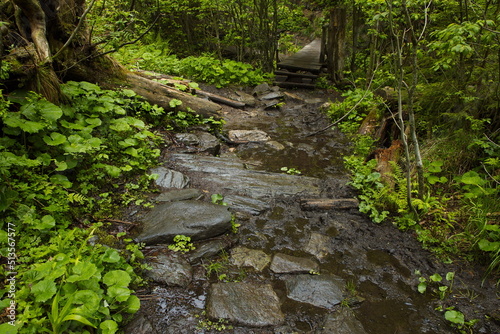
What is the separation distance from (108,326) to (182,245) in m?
1.31

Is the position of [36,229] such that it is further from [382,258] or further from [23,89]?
[382,258]

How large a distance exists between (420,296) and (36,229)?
3.82 meters

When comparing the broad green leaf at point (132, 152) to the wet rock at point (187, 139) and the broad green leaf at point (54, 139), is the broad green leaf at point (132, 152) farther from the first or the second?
the wet rock at point (187, 139)

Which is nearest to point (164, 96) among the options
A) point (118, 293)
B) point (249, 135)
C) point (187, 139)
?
point (187, 139)

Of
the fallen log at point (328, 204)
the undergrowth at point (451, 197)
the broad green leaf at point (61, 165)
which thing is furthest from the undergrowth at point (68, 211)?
the undergrowth at point (451, 197)

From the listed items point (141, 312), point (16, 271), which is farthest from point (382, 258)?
point (16, 271)

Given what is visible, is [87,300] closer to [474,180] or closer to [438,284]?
[438,284]

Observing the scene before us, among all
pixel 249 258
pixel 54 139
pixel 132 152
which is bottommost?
pixel 249 258

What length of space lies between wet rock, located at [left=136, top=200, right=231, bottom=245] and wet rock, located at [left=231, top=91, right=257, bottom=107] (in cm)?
701

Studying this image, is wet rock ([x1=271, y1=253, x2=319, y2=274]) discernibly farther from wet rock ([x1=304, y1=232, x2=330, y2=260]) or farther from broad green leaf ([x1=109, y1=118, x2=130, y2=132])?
broad green leaf ([x1=109, y1=118, x2=130, y2=132])

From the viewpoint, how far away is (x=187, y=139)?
245 inches

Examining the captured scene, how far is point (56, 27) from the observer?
4.91 metres

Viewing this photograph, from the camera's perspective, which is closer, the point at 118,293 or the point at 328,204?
the point at 118,293

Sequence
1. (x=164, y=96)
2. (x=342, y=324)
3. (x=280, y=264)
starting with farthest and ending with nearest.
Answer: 1. (x=164, y=96)
2. (x=280, y=264)
3. (x=342, y=324)
